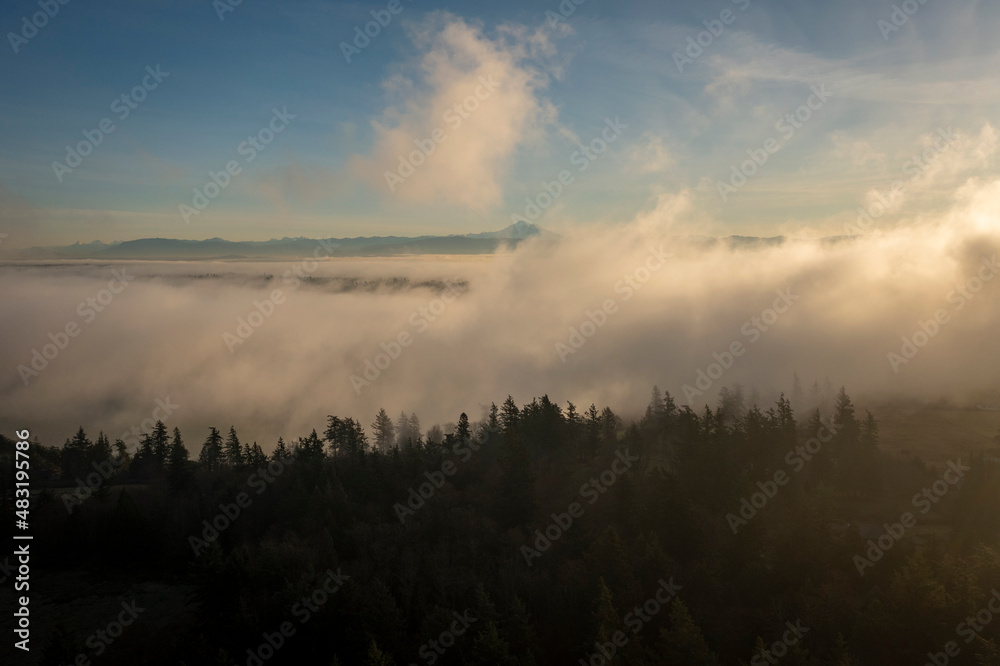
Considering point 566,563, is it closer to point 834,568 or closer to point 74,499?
point 834,568

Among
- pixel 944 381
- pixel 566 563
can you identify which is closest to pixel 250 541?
pixel 566 563
